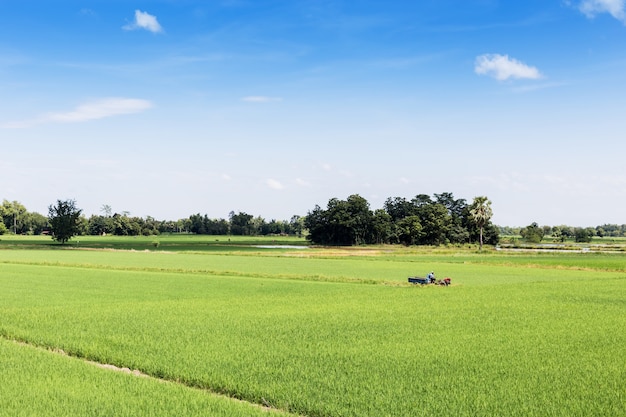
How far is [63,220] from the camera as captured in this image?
125 meters

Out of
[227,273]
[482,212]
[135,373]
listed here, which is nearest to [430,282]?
[227,273]

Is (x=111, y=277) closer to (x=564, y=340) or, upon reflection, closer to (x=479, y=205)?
(x=564, y=340)

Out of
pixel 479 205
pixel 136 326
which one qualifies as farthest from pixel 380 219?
pixel 136 326

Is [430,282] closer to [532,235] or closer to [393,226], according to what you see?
[393,226]

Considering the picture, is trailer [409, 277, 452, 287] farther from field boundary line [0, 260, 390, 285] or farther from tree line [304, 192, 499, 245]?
tree line [304, 192, 499, 245]

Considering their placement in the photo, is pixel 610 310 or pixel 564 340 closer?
pixel 564 340

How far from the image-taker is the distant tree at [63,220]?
124 meters

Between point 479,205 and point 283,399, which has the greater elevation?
point 479,205

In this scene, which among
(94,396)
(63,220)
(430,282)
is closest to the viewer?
(94,396)

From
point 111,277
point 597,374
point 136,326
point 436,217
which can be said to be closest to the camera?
point 597,374

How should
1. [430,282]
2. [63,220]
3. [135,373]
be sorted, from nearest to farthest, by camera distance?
[135,373] → [430,282] → [63,220]

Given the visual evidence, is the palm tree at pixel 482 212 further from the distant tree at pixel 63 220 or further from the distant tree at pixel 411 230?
the distant tree at pixel 63 220

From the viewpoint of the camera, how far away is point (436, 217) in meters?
140

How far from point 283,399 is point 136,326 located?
1023 cm
